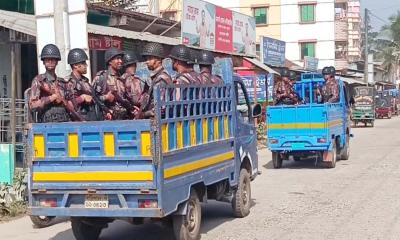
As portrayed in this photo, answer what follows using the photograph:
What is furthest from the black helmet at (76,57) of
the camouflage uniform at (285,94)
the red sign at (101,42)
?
the camouflage uniform at (285,94)

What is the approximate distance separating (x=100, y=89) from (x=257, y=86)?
16.3 meters

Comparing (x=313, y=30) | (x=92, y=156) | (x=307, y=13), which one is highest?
(x=307, y=13)

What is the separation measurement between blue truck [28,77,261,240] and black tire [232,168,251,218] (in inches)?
56.8

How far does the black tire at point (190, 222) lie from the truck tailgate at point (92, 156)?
889 mm

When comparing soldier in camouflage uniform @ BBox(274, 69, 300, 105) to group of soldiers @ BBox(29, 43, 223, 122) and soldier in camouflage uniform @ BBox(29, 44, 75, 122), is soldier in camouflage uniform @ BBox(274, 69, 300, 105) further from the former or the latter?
soldier in camouflage uniform @ BBox(29, 44, 75, 122)

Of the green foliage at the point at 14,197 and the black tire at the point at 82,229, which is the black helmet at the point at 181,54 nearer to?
the black tire at the point at 82,229

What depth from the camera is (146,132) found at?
6.34 meters

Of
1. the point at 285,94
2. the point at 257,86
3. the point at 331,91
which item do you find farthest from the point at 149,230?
the point at 257,86

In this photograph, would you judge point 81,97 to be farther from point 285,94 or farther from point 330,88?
point 330,88

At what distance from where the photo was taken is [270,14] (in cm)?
5159

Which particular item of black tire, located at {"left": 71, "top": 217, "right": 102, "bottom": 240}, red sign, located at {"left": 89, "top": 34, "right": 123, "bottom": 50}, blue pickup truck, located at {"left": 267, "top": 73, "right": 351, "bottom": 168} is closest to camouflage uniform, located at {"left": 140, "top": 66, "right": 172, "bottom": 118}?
black tire, located at {"left": 71, "top": 217, "right": 102, "bottom": 240}

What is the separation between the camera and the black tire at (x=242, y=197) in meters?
8.93

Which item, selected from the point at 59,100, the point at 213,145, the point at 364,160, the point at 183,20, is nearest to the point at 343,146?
the point at 364,160

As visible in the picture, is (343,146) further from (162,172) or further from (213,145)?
(162,172)
